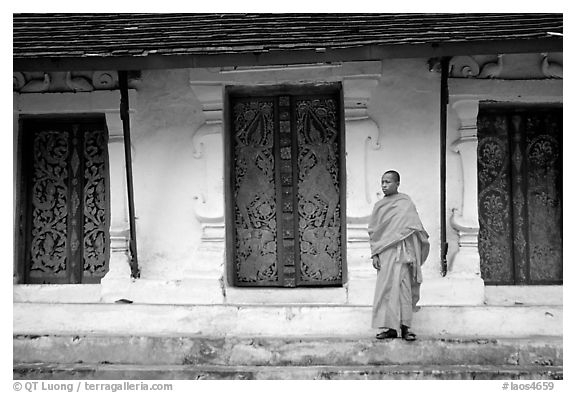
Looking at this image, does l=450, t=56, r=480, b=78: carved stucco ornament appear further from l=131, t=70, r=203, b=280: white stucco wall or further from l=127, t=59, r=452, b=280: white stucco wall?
l=131, t=70, r=203, b=280: white stucco wall

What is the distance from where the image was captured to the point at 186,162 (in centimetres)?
911

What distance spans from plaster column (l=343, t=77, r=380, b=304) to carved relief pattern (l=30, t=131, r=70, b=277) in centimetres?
286

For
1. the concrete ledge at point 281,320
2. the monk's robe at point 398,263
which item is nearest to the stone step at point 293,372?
the monk's robe at point 398,263

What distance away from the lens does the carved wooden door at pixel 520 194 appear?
9.21 meters

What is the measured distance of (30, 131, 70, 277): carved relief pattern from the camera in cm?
945

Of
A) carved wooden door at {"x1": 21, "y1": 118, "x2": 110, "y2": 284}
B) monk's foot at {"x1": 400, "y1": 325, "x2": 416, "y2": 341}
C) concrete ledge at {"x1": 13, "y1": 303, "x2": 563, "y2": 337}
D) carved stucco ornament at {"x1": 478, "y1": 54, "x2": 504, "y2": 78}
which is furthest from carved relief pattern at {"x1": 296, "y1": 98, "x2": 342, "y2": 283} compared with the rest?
carved wooden door at {"x1": 21, "y1": 118, "x2": 110, "y2": 284}

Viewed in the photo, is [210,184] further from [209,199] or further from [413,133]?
[413,133]

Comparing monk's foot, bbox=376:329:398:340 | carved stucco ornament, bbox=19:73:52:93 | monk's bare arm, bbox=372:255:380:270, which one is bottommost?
monk's foot, bbox=376:329:398:340

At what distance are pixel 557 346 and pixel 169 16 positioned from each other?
184 inches

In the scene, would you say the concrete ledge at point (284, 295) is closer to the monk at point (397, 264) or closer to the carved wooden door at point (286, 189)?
the carved wooden door at point (286, 189)

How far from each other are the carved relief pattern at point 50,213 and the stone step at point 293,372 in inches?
68.8

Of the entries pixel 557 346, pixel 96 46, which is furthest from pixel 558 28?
pixel 96 46

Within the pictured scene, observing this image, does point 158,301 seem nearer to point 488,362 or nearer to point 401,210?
point 401,210

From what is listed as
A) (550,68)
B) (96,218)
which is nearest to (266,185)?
(96,218)
